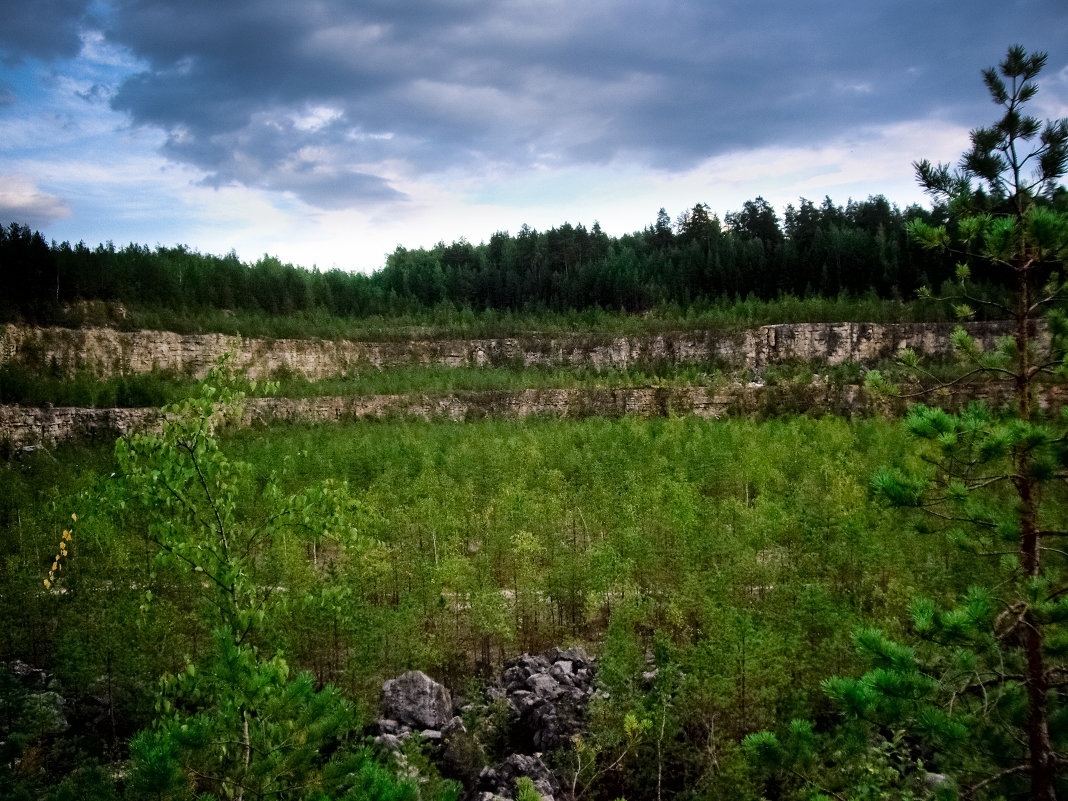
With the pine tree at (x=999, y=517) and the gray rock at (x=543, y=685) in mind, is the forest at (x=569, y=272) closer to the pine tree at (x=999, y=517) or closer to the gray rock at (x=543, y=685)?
the gray rock at (x=543, y=685)

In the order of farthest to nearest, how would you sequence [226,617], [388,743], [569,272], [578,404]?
[569,272] < [578,404] < [388,743] < [226,617]

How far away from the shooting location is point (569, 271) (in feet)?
222

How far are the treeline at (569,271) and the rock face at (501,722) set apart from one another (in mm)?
38781

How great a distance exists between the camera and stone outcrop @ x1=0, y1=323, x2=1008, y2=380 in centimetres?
3834

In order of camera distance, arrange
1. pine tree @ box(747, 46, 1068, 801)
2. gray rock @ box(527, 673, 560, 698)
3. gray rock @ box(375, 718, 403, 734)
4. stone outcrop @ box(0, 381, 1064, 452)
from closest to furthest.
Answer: pine tree @ box(747, 46, 1068, 801)
gray rock @ box(375, 718, 403, 734)
gray rock @ box(527, 673, 560, 698)
stone outcrop @ box(0, 381, 1064, 452)

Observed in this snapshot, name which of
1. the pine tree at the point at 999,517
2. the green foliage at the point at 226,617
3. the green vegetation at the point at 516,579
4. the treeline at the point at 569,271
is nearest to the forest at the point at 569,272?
the treeline at the point at 569,271

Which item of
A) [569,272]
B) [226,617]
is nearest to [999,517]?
[226,617]

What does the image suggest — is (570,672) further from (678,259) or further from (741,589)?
(678,259)

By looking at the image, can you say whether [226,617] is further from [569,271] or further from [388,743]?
[569,271]

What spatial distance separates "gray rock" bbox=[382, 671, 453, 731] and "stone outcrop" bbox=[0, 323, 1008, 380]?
28.2 m

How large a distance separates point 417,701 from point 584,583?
4924mm

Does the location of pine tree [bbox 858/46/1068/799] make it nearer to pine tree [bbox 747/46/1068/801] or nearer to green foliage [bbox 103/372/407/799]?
pine tree [bbox 747/46/1068/801]

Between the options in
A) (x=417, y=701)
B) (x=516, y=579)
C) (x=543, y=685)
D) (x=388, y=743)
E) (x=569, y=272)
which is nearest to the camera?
(x=388, y=743)

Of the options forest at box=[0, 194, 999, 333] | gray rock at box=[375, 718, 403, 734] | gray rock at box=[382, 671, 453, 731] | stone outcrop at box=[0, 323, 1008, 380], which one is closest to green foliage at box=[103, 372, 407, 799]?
gray rock at box=[375, 718, 403, 734]
